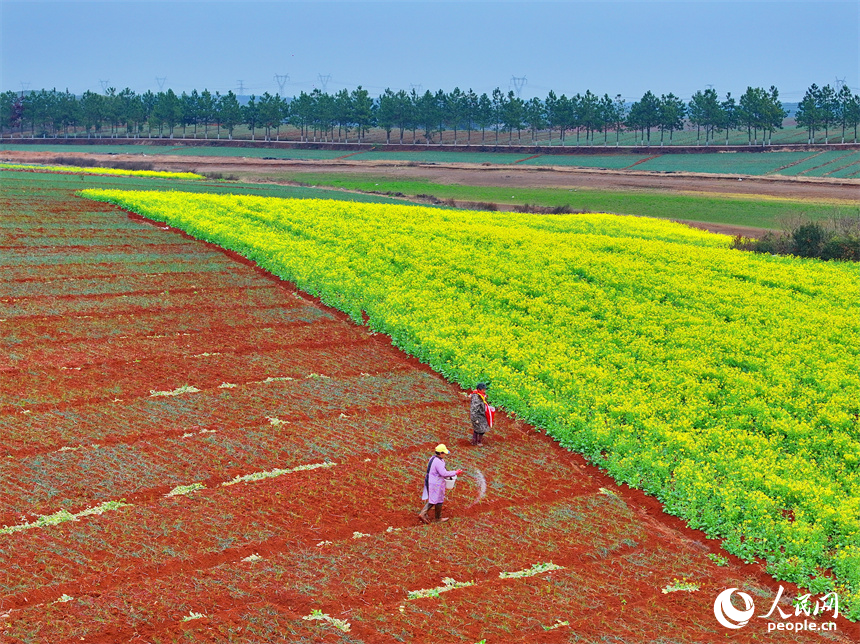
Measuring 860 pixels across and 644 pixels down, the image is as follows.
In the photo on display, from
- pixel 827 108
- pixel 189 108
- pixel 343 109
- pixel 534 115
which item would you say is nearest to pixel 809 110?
pixel 827 108

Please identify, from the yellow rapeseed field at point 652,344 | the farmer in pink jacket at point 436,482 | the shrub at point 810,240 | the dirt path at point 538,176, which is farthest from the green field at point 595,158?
the farmer in pink jacket at point 436,482

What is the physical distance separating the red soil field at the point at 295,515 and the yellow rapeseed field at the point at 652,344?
43.3 inches

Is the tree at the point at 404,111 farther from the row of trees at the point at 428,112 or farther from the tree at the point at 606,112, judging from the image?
the tree at the point at 606,112

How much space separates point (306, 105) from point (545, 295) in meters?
163

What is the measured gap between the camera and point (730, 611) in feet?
45.9

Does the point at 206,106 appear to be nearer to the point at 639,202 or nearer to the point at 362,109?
the point at 362,109

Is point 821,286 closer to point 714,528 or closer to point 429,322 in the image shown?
point 429,322

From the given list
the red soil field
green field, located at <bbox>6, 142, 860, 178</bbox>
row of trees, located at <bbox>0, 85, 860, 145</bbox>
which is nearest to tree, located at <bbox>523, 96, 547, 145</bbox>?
row of trees, located at <bbox>0, 85, 860, 145</bbox>

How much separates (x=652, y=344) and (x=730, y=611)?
14.9 metres

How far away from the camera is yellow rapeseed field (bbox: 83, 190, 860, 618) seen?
17.8 m

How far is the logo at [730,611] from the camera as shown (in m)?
13.7

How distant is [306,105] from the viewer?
186625mm

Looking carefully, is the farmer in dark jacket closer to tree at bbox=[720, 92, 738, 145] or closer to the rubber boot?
the rubber boot

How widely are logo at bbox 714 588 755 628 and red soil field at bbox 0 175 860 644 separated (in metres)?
0.21
